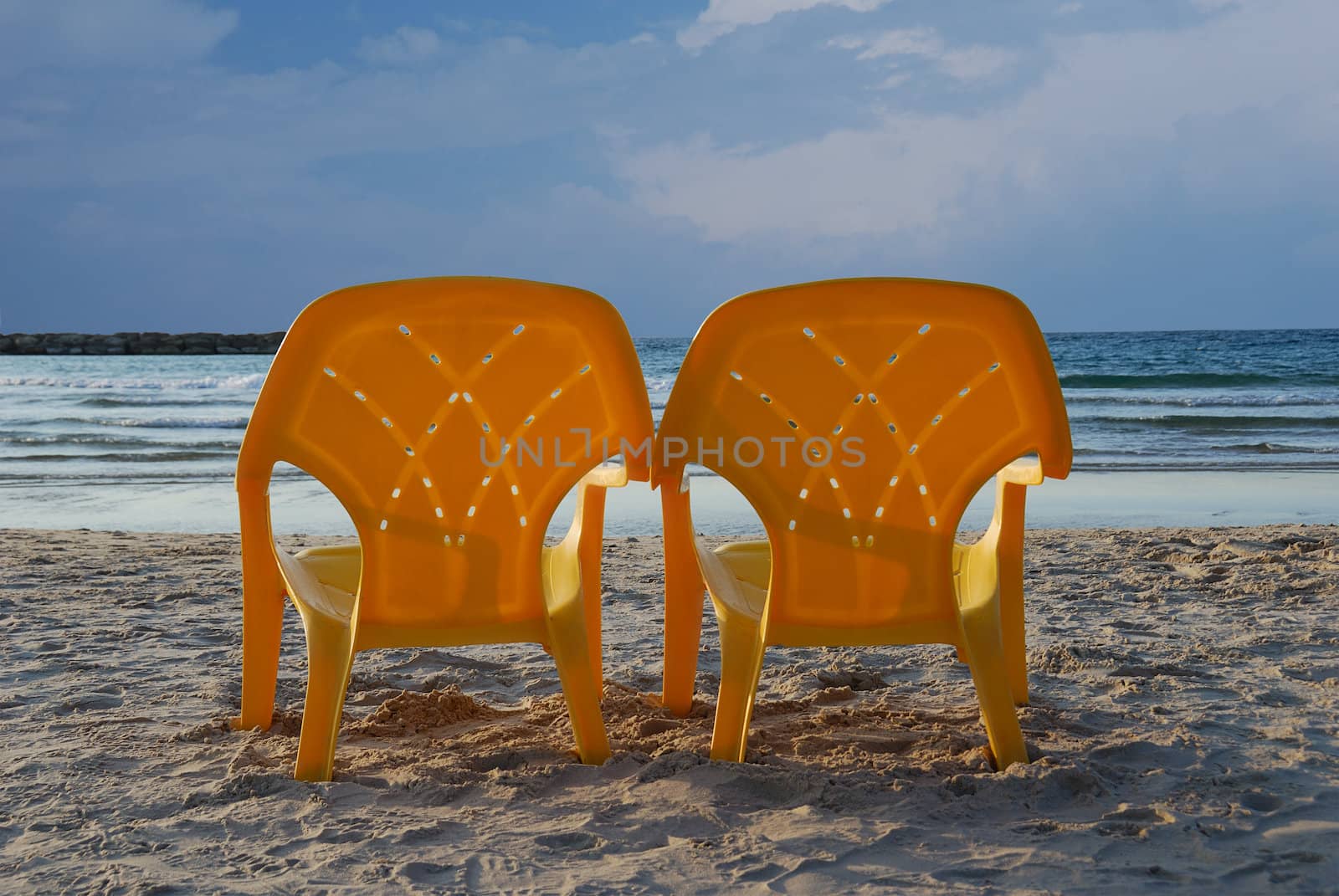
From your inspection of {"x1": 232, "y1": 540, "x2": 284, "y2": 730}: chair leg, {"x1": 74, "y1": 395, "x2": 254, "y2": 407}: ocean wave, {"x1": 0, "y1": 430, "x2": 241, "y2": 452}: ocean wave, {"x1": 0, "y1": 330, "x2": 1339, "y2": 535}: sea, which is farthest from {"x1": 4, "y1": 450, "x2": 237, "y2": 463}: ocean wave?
{"x1": 232, "y1": 540, "x2": 284, "y2": 730}: chair leg

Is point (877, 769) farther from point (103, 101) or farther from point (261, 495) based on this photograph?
point (103, 101)

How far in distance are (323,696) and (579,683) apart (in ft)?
1.88

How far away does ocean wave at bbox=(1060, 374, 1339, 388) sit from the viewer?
18.5 meters

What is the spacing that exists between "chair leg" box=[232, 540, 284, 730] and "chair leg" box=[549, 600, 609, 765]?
769 millimetres

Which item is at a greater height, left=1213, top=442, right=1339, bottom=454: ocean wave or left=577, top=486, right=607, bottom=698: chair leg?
left=577, top=486, right=607, bottom=698: chair leg

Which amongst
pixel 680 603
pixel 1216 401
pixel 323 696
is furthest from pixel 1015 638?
pixel 1216 401

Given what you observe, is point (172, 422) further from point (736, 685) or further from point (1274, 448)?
point (1274, 448)

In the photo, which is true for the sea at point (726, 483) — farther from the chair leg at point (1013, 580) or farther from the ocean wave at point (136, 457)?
the chair leg at point (1013, 580)

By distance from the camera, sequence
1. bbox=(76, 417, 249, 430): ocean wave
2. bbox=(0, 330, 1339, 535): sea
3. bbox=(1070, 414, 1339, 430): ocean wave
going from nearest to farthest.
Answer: bbox=(0, 330, 1339, 535): sea < bbox=(1070, 414, 1339, 430): ocean wave < bbox=(76, 417, 249, 430): ocean wave

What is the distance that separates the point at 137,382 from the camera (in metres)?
21.1

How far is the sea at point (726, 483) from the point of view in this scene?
22.6ft

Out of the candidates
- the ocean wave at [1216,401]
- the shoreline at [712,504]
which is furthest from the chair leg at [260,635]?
the ocean wave at [1216,401]

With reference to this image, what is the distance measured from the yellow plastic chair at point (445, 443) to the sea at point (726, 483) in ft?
12.9

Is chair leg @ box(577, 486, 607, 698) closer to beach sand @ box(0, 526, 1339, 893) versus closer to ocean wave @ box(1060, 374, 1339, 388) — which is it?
beach sand @ box(0, 526, 1339, 893)
